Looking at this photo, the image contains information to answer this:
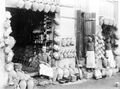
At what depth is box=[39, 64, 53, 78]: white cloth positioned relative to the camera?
1044 centimetres

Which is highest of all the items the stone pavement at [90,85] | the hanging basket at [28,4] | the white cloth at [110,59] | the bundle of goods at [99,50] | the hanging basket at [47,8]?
the hanging basket at [28,4]

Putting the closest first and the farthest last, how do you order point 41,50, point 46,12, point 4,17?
point 4,17, point 46,12, point 41,50

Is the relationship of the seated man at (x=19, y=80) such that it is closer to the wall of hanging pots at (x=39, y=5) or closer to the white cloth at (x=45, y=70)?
the white cloth at (x=45, y=70)

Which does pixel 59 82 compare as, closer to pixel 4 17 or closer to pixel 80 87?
pixel 80 87

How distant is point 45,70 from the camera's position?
10516mm

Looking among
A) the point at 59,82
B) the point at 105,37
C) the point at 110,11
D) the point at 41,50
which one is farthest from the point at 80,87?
the point at 110,11

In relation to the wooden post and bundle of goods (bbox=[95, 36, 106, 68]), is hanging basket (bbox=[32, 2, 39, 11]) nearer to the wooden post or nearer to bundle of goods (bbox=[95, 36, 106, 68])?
the wooden post

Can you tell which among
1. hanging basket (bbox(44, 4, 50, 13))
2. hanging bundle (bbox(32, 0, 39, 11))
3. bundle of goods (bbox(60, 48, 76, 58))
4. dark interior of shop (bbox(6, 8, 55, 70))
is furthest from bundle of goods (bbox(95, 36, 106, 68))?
hanging bundle (bbox(32, 0, 39, 11))

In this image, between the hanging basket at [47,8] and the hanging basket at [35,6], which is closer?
the hanging basket at [35,6]

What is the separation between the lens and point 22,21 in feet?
42.8

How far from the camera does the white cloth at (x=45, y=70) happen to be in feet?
34.2

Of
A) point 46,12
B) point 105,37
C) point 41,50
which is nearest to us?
point 46,12

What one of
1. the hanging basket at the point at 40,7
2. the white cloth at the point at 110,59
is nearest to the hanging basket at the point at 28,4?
the hanging basket at the point at 40,7

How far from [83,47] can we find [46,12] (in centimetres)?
287
